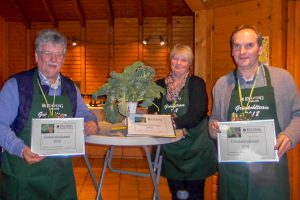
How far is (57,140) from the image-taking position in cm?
203

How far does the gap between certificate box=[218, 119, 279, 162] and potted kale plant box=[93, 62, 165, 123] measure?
653 mm

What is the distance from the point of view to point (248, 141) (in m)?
1.98

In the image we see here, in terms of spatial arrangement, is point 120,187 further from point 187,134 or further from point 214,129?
point 214,129

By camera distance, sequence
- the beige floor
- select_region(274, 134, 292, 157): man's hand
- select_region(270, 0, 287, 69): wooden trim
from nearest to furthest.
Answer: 1. select_region(274, 134, 292, 157): man's hand
2. select_region(270, 0, 287, 69): wooden trim
3. the beige floor

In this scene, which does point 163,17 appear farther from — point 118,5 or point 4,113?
point 4,113

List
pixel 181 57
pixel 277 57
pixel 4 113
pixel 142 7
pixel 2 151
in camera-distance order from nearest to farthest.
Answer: pixel 4 113, pixel 2 151, pixel 181 57, pixel 277 57, pixel 142 7

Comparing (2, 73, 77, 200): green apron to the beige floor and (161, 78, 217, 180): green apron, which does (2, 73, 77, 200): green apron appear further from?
the beige floor

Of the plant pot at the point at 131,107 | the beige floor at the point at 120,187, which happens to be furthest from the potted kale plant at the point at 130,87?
the beige floor at the point at 120,187

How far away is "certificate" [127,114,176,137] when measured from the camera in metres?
2.19

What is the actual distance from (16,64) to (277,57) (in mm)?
9452

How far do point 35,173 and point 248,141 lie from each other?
1.19m

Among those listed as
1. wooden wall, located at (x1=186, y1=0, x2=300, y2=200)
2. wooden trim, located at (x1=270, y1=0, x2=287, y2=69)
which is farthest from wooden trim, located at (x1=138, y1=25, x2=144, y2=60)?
wooden trim, located at (x1=270, y1=0, x2=287, y2=69)

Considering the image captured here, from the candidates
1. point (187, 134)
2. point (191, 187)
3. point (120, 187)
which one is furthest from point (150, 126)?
point (120, 187)

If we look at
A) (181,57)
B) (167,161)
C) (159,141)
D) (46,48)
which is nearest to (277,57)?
(181,57)
